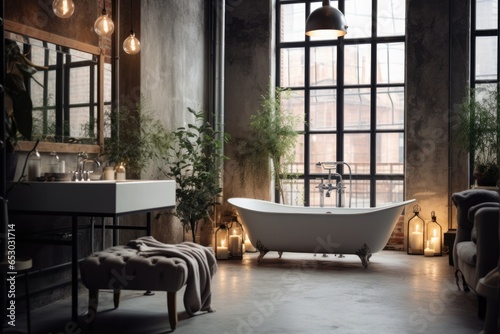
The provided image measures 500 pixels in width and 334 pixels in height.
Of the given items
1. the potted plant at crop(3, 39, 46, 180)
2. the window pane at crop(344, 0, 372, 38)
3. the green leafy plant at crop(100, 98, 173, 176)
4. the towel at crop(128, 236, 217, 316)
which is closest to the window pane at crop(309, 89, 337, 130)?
the window pane at crop(344, 0, 372, 38)

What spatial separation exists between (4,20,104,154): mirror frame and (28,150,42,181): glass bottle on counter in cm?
10

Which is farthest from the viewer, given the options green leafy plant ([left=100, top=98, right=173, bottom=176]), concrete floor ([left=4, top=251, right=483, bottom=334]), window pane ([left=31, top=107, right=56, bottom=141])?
green leafy plant ([left=100, top=98, right=173, bottom=176])

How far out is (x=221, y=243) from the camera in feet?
23.3

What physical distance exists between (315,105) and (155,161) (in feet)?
9.42

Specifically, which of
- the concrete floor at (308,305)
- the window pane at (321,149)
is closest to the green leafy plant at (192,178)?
the concrete floor at (308,305)

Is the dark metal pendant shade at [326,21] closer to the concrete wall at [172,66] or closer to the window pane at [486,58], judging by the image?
the concrete wall at [172,66]

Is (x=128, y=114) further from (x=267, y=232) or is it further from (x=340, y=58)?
(x=340, y=58)

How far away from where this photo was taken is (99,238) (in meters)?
5.36

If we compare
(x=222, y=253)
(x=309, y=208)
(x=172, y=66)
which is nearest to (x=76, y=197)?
(x=172, y=66)

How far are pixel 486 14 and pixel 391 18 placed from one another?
1165 millimetres

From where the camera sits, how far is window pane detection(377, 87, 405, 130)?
7.99 meters

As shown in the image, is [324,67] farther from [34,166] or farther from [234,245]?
[34,166]

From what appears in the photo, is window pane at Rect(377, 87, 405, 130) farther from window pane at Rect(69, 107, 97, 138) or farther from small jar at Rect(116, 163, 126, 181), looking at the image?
window pane at Rect(69, 107, 97, 138)

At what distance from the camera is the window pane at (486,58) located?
7.61 meters
